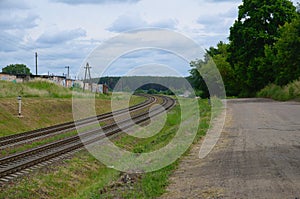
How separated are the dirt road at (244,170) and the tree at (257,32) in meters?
35.9

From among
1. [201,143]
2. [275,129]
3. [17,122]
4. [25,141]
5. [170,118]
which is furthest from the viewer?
[170,118]

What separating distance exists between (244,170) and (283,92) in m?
32.9

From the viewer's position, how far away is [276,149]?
1184cm

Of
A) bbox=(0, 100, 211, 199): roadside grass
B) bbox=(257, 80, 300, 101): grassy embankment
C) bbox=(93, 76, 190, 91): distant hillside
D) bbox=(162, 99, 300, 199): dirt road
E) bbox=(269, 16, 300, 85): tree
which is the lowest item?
bbox=(0, 100, 211, 199): roadside grass

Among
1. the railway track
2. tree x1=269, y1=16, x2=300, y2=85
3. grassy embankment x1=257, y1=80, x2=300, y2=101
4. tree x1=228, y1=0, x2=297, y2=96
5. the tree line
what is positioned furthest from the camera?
tree x1=228, y1=0, x2=297, y2=96

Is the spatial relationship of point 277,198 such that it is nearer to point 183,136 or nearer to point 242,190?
point 242,190

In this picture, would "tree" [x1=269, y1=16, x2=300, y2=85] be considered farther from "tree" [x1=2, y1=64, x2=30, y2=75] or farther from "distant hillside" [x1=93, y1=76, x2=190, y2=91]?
"tree" [x1=2, y1=64, x2=30, y2=75]

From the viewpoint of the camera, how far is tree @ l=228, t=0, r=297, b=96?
49.4m

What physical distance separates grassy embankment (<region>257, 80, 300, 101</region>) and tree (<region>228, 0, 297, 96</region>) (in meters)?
2.28

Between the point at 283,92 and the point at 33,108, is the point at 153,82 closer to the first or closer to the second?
the point at 33,108

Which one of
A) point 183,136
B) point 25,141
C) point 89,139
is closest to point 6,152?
point 25,141

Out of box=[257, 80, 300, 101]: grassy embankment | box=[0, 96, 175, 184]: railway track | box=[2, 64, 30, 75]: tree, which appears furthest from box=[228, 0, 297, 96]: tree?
box=[2, 64, 30, 75]: tree

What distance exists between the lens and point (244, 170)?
30.2 feet

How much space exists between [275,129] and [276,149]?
5188mm
